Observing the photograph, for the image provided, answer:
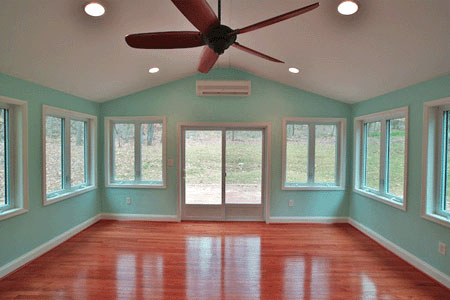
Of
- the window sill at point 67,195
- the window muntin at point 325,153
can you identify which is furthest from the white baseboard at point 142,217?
the window muntin at point 325,153

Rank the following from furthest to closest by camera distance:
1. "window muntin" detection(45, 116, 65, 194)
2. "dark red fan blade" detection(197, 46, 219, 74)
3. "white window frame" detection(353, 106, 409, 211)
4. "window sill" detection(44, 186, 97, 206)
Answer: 1. "window muntin" detection(45, 116, 65, 194)
2. "window sill" detection(44, 186, 97, 206)
3. "white window frame" detection(353, 106, 409, 211)
4. "dark red fan blade" detection(197, 46, 219, 74)

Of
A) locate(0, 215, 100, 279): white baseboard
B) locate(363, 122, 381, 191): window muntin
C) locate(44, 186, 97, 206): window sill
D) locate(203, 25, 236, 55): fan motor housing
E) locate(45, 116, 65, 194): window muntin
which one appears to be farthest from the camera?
locate(363, 122, 381, 191): window muntin

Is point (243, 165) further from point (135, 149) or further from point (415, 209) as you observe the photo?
point (415, 209)

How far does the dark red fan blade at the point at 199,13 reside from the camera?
1.24m

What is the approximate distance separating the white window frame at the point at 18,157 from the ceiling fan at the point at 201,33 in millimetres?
2111

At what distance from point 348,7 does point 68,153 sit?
3994 mm

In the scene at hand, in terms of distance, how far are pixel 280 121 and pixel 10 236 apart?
13.2ft

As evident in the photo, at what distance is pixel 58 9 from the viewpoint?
187 cm

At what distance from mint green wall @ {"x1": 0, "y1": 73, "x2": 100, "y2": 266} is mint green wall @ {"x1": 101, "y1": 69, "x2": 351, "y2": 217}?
1.08 metres

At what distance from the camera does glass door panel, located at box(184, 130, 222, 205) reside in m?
4.33

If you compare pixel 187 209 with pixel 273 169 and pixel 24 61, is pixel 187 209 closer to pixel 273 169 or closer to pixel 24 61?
pixel 273 169

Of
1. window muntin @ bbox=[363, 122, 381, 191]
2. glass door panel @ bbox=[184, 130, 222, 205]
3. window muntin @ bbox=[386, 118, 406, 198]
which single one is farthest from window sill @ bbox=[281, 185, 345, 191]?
glass door panel @ bbox=[184, 130, 222, 205]

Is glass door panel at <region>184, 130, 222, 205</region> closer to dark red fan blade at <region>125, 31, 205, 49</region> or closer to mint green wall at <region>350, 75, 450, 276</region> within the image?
mint green wall at <region>350, 75, 450, 276</region>

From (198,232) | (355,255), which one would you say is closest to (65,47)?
(198,232)
